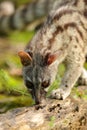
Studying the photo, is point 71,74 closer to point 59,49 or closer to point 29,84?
point 59,49

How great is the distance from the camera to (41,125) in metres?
6.57

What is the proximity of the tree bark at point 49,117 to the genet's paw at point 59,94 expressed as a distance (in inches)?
6.0

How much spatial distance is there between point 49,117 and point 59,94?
2.12 feet

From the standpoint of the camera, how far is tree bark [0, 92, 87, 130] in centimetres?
655

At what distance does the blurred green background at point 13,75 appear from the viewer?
792 centimetres

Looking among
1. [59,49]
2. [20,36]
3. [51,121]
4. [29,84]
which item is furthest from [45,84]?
[20,36]

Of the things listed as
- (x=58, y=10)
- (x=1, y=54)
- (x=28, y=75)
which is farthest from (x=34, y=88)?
(x=1, y=54)

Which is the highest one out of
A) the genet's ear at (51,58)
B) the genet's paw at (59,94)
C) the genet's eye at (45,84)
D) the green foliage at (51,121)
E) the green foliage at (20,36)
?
the green foliage at (20,36)

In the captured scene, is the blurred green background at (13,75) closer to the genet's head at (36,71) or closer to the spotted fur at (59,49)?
the spotted fur at (59,49)

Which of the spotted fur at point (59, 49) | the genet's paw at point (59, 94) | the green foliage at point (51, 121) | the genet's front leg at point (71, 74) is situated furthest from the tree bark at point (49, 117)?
the genet's front leg at point (71, 74)

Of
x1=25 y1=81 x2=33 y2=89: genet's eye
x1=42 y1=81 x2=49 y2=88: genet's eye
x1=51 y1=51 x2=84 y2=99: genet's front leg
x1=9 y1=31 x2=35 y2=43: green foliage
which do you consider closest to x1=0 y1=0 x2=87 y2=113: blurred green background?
x1=9 y1=31 x2=35 y2=43: green foliage

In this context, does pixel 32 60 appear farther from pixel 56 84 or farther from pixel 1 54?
pixel 1 54

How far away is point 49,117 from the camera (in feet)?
21.9

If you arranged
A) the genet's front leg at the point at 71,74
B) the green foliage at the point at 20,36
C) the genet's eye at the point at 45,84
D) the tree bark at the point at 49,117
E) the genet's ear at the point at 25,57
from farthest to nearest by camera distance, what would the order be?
the green foliage at the point at 20,36 < the genet's front leg at the point at 71,74 < the genet's eye at the point at 45,84 < the genet's ear at the point at 25,57 < the tree bark at the point at 49,117
